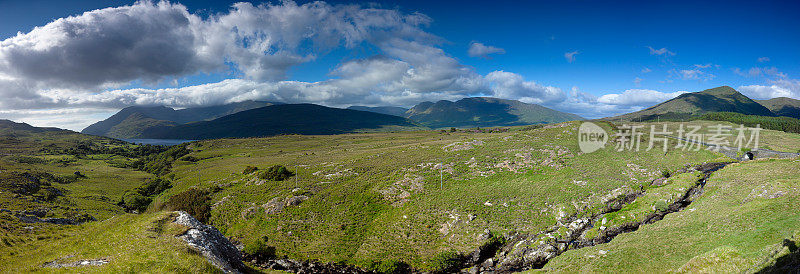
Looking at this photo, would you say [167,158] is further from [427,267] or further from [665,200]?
[665,200]

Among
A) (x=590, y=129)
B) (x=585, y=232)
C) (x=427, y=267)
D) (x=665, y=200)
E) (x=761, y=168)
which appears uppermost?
(x=590, y=129)

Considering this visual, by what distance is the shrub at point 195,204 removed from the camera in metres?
56.7

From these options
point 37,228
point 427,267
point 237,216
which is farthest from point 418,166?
point 37,228

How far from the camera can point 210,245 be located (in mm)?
22906

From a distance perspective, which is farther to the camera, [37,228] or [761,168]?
[761,168]

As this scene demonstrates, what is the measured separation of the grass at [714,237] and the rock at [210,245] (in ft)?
107

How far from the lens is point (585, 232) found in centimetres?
4059

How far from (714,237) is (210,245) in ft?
157

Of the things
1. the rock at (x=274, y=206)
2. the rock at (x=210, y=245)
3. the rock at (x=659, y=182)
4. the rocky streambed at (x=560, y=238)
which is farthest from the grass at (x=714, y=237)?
the rock at (x=274, y=206)

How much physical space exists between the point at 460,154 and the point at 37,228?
7523 centimetres

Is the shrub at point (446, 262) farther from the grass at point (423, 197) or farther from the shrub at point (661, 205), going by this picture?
the shrub at point (661, 205)

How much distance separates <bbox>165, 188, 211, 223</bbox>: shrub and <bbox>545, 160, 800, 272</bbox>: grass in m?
62.7

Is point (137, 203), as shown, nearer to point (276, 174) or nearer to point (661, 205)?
point (276, 174)

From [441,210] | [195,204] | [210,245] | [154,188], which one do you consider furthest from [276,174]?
[154,188]
